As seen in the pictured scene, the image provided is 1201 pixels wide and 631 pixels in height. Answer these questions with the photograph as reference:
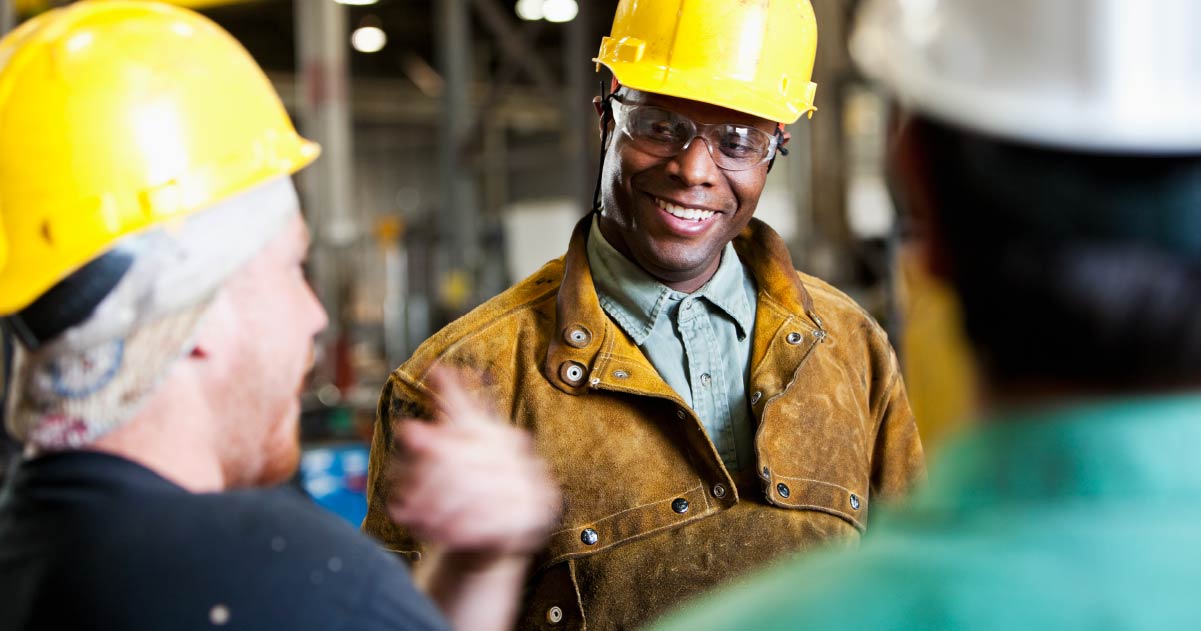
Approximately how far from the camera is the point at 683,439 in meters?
2.50

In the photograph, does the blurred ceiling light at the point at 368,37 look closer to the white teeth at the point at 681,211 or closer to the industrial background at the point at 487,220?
the industrial background at the point at 487,220

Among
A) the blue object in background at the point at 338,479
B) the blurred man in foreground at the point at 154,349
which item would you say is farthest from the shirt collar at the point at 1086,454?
the blue object in background at the point at 338,479

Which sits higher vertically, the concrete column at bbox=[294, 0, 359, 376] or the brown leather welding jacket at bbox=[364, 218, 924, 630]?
the brown leather welding jacket at bbox=[364, 218, 924, 630]

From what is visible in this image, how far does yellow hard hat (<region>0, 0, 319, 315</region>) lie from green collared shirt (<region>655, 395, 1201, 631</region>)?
3.00 feet

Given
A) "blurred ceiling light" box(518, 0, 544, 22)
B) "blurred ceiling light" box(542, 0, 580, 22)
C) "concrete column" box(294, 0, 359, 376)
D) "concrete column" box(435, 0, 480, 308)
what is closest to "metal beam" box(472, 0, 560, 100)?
"concrete column" box(435, 0, 480, 308)

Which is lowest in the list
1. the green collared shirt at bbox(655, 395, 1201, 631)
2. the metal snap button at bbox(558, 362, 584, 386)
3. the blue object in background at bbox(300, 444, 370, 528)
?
the blue object in background at bbox(300, 444, 370, 528)

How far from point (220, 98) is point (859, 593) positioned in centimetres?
102

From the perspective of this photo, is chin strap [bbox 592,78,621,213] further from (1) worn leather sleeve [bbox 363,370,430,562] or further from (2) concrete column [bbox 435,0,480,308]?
(2) concrete column [bbox 435,0,480,308]

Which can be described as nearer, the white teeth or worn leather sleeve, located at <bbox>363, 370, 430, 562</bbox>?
worn leather sleeve, located at <bbox>363, 370, 430, 562</bbox>

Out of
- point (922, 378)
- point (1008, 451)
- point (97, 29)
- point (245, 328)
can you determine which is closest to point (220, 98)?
point (97, 29)

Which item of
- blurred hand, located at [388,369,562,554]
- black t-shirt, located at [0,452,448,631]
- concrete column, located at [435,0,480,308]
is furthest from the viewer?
concrete column, located at [435,0,480,308]

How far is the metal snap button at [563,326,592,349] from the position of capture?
2.52 metres

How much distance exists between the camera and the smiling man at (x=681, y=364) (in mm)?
2447

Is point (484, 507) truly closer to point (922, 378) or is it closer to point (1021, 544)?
point (922, 378)
